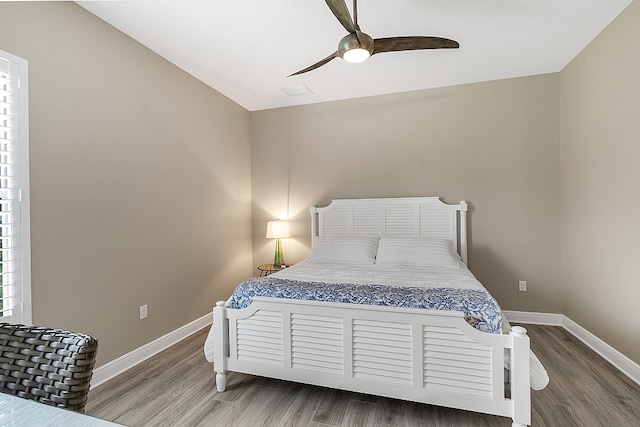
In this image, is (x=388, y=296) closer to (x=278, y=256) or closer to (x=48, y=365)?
(x=48, y=365)

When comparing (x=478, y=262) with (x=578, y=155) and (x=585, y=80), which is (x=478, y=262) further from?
(x=585, y=80)

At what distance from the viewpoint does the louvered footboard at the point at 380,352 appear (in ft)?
5.66

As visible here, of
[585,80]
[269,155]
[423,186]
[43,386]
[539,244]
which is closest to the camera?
[43,386]

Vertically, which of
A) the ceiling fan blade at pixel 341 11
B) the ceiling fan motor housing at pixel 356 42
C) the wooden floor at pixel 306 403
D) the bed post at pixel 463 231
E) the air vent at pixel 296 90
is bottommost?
the wooden floor at pixel 306 403

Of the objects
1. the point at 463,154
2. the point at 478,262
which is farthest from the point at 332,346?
the point at 463,154

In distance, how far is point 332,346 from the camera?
2.03 m

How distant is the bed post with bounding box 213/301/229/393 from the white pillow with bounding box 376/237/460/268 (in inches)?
66.5

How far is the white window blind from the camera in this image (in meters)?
1.83

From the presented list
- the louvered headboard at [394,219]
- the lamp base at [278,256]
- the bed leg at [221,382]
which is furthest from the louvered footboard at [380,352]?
the louvered headboard at [394,219]

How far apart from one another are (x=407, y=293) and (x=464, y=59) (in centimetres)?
242

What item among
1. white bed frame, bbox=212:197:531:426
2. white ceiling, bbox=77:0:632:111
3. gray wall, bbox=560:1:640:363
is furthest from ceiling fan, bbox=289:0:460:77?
white bed frame, bbox=212:197:531:426

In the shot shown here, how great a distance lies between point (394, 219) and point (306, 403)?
7.63ft

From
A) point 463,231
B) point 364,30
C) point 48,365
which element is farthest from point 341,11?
point 463,231

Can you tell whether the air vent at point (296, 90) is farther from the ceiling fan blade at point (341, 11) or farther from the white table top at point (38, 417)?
the white table top at point (38, 417)
